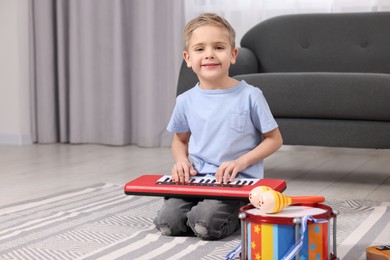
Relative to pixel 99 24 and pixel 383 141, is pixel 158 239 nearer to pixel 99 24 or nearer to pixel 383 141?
pixel 383 141

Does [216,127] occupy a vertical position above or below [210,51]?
below

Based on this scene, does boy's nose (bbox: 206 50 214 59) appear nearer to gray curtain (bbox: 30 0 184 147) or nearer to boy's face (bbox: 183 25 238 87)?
boy's face (bbox: 183 25 238 87)

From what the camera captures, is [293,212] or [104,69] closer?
[293,212]

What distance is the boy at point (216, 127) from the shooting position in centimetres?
185

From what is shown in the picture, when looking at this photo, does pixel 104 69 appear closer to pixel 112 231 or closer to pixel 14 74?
pixel 14 74

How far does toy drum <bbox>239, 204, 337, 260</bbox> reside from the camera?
1384 millimetres

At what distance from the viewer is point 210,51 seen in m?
1.88

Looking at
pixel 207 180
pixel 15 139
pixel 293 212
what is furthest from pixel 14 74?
pixel 293 212

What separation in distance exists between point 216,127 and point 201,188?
0.72ft

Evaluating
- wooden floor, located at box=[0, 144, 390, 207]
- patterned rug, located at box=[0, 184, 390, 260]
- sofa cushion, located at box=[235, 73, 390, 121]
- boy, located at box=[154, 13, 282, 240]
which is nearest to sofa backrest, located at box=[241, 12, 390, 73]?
wooden floor, located at box=[0, 144, 390, 207]

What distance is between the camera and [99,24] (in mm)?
4309

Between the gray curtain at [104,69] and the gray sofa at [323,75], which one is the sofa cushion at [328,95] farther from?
the gray curtain at [104,69]

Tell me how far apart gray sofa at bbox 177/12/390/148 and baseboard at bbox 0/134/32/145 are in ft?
5.54

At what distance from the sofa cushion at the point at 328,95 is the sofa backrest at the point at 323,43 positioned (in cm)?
70
